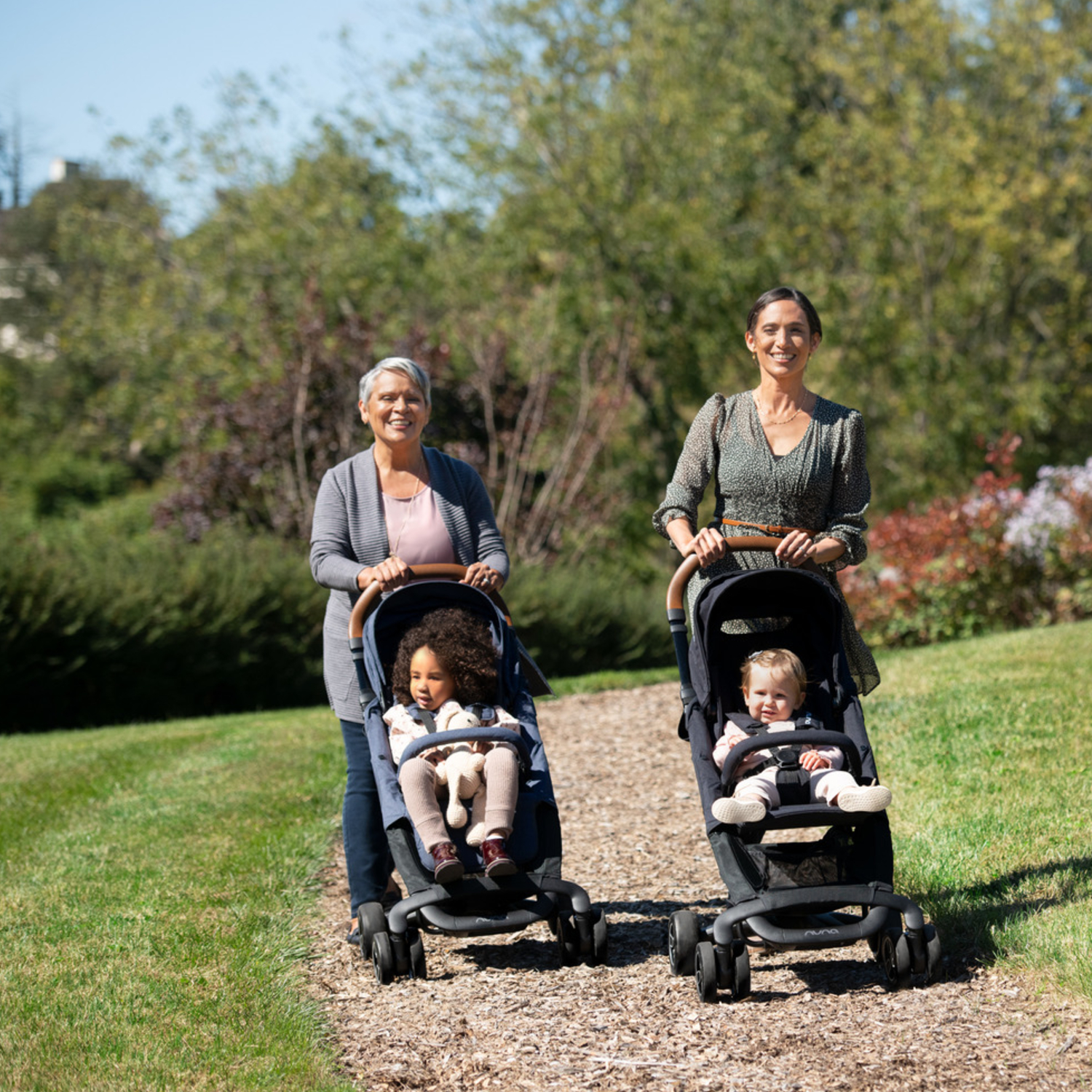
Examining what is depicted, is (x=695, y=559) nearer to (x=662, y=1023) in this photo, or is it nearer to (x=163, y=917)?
(x=662, y=1023)

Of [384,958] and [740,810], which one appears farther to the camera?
[384,958]

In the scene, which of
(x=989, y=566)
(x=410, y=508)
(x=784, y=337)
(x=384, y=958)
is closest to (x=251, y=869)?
(x=384, y=958)

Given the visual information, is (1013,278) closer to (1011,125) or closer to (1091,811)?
(1011,125)

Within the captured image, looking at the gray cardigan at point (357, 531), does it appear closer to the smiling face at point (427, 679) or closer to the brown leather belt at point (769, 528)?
the smiling face at point (427, 679)

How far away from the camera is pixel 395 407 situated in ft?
13.8

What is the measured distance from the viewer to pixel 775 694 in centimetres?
383

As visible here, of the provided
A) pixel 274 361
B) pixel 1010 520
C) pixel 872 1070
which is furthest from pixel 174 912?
pixel 274 361

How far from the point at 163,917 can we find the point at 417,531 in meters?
1.71

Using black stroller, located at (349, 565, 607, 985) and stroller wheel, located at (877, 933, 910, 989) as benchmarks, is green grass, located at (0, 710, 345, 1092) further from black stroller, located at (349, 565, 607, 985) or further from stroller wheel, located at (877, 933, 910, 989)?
stroller wheel, located at (877, 933, 910, 989)

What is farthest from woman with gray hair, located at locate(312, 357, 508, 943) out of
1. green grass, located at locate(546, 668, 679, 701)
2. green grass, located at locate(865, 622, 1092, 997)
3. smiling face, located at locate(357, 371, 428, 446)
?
green grass, located at locate(546, 668, 679, 701)

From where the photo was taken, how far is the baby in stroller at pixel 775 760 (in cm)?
356

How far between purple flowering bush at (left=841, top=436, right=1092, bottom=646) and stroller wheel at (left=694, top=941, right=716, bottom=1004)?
825 cm

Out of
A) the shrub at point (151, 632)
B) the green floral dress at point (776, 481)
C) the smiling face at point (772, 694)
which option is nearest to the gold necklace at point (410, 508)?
the green floral dress at point (776, 481)

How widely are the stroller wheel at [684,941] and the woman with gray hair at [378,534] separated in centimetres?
109
